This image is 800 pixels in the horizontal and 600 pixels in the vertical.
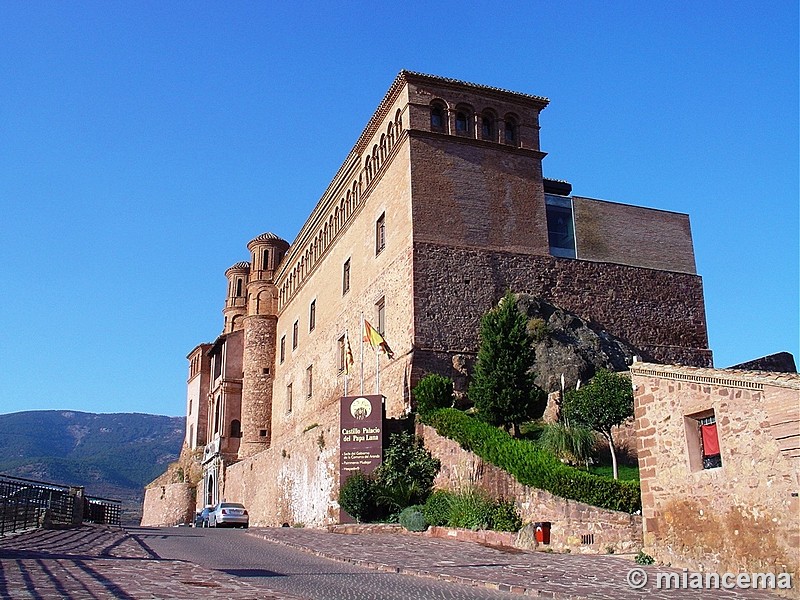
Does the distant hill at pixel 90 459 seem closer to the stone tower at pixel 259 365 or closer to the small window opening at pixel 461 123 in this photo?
the stone tower at pixel 259 365

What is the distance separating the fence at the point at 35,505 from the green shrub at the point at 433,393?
9808 mm

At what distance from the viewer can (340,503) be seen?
70.1ft

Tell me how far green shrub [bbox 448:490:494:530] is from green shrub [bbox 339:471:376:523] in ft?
10.6

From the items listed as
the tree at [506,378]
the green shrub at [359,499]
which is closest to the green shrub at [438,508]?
the green shrub at [359,499]

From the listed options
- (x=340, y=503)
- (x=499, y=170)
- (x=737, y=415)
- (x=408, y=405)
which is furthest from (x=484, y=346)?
(x=737, y=415)

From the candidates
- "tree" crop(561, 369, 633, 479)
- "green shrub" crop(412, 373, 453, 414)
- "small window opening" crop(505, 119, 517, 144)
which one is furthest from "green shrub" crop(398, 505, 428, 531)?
"small window opening" crop(505, 119, 517, 144)

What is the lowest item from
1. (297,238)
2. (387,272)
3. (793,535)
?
(793,535)

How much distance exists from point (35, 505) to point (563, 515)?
1304 cm

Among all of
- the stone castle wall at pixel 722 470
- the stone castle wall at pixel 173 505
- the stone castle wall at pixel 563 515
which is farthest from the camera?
the stone castle wall at pixel 173 505

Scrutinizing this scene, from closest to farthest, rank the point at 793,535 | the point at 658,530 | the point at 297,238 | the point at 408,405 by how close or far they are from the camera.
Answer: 1. the point at 793,535
2. the point at 658,530
3. the point at 408,405
4. the point at 297,238

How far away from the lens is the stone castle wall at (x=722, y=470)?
10.2m

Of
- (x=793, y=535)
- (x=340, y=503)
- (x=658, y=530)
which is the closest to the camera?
(x=793, y=535)

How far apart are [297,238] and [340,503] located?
75.9ft

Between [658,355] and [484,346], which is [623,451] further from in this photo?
[658,355]
